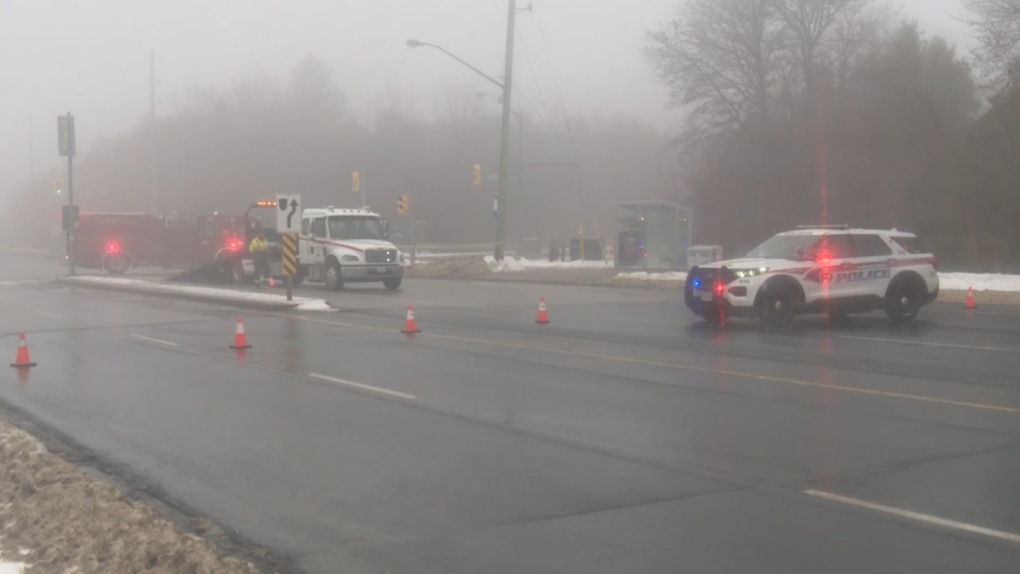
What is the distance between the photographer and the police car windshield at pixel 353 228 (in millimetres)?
34406

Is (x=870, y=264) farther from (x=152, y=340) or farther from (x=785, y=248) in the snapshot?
(x=152, y=340)

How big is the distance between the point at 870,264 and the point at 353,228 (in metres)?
18.6

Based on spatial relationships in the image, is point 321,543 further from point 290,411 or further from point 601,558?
point 290,411

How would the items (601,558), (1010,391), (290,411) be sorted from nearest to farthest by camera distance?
(601,558), (290,411), (1010,391)

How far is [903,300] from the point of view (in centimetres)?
2056

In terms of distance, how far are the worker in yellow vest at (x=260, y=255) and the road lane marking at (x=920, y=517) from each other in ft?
95.6

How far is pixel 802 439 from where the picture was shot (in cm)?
947

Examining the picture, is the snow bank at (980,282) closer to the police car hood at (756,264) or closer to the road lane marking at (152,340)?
the police car hood at (756,264)

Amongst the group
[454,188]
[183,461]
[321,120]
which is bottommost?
[183,461]

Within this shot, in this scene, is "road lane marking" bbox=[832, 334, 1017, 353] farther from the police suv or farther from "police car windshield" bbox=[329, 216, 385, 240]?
"police car windshield" bbox=[329, 216, 385, 240]

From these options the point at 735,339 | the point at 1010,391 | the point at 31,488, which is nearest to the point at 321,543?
the point at 31,488

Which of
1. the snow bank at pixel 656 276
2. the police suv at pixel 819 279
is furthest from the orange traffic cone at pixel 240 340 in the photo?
the snow bank at pixel 656 276

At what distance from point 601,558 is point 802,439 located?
152 inches

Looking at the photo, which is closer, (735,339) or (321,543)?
(321,543)
